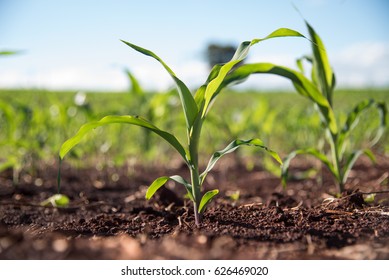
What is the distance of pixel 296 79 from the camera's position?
1659 mm

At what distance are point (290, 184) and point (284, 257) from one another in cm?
185

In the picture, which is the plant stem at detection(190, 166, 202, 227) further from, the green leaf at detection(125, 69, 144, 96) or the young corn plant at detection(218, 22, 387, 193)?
the green leaf at detection(125, 69, 144, 96)

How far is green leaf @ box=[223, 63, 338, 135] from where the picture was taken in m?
1.54

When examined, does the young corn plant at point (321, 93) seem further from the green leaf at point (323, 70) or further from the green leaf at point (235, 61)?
the green leaf at point (235, 61)

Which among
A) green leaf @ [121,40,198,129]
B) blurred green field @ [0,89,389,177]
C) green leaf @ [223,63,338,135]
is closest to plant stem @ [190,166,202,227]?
green leaf @ [121,40,198,129]

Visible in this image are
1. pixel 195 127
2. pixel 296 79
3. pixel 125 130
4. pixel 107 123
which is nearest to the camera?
pixel 107 123

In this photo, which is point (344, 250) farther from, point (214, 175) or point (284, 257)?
point (214, 175)

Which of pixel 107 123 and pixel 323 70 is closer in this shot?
pixel 107 123

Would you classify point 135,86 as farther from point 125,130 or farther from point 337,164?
point 337,164

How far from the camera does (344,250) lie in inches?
42.2

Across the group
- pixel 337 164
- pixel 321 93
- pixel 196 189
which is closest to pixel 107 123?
pixel 196 189

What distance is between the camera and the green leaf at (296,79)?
154cm

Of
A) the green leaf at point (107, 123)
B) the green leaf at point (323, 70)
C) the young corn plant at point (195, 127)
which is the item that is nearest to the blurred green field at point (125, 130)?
the green leaf at point (323, 70)
